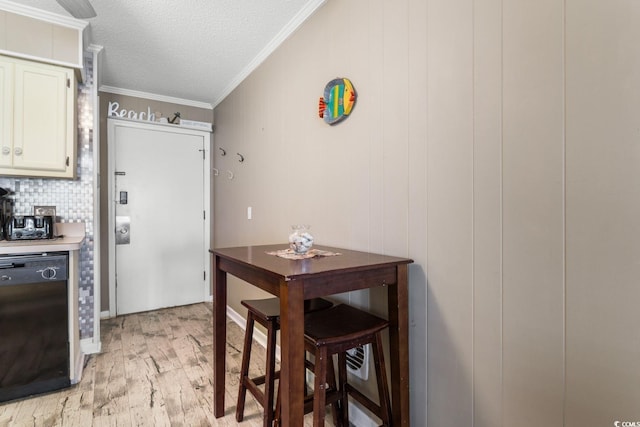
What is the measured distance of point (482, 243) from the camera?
1140mm

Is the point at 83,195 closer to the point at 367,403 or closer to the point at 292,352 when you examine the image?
Answer: the point at 292,352

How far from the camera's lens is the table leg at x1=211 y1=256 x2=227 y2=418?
1716mm

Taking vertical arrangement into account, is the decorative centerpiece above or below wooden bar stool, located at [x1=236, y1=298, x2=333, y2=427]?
above

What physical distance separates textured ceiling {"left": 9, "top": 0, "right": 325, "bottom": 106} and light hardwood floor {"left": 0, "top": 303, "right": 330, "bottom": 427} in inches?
96.0

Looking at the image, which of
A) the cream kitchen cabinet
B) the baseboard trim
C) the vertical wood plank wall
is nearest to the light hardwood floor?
the baseboard trim

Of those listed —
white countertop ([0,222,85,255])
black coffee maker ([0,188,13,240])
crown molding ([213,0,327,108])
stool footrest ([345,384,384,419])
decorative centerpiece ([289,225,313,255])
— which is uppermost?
crown molding ([213,0,327,108])

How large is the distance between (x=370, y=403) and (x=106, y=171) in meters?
3.42

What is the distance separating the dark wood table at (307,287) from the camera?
1.06m

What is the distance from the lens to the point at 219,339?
5.73 ft

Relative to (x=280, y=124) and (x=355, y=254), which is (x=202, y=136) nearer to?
(x=280, y=124)

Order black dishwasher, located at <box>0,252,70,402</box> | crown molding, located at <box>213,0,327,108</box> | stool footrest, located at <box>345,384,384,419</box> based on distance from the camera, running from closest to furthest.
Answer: stool footrest, located at <box>345,384,384,419</box>
black dishwasher, located at <box>0,252,70,402</box>
crown molding, located at <box>213,0,327,108</box>

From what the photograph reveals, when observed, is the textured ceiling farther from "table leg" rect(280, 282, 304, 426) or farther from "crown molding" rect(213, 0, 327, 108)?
"table leg" rect(280, 282, 304, 426)

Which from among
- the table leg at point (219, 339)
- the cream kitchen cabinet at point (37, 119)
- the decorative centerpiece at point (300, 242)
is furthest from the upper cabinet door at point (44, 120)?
the decorative centerpiece at point (300, 242)

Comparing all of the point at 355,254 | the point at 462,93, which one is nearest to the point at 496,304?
the point at 355,254
